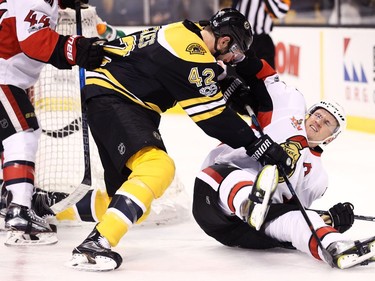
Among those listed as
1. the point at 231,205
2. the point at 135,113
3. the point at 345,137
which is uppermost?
the point at 135,113

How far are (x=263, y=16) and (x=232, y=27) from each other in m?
3.20

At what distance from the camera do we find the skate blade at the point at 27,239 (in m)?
4.15

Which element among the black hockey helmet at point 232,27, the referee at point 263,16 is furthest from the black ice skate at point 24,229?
the referee at point 263,16

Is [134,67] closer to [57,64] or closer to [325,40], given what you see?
[57,64]

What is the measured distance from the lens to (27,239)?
418 centimetres

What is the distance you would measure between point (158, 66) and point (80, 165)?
4.17ft

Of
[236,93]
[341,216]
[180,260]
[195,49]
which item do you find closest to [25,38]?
[195,49]

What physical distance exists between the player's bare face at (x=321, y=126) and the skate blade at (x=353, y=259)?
63 cm

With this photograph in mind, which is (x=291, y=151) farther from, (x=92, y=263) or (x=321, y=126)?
(x=92, y=263)

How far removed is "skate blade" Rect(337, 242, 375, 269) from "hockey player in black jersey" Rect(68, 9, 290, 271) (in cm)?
42

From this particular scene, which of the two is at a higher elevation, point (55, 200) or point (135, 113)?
point (135, 113)

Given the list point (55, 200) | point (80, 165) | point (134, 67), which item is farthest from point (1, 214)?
point (134, 67)

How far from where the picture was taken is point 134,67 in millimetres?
3889

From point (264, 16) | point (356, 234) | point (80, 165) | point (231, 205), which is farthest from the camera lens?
point (264, 16)
